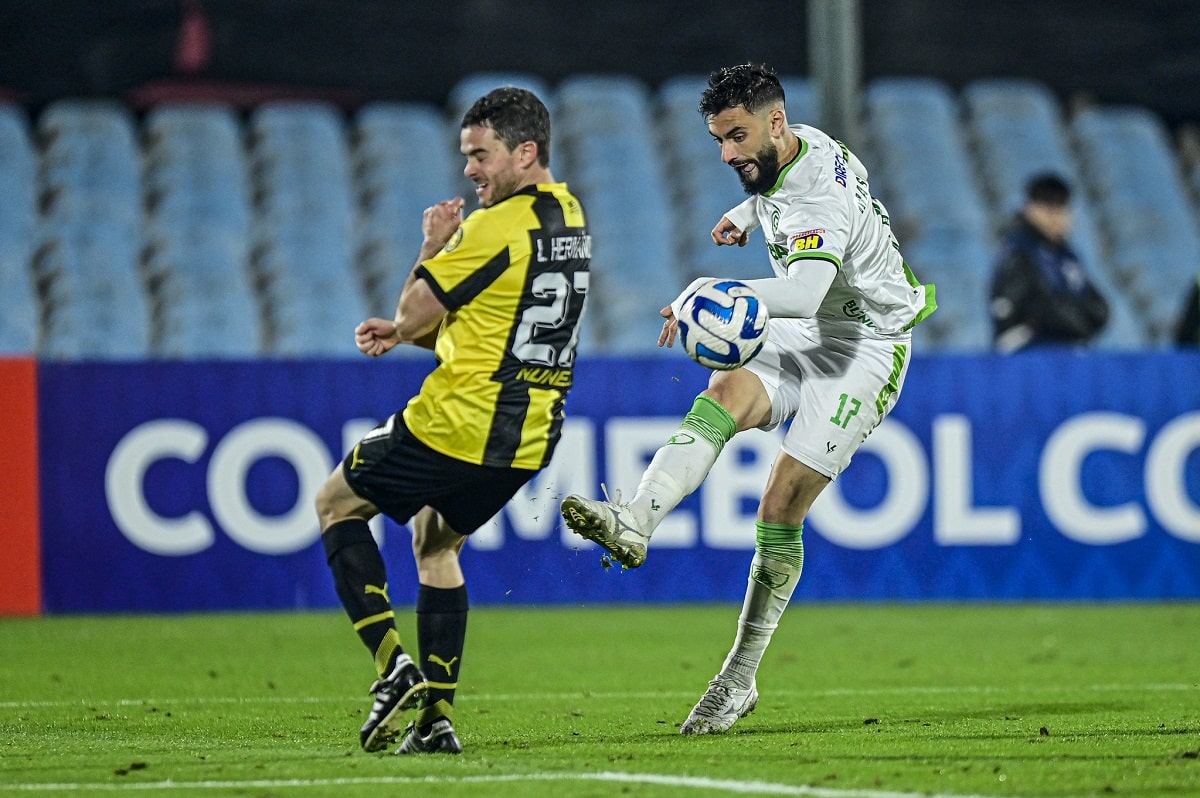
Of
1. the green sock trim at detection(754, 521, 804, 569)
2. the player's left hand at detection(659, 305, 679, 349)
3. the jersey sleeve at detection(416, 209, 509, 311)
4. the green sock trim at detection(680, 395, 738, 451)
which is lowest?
the green sock trim at detection(754, 521, 804, 569)

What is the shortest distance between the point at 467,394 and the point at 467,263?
1.28ft

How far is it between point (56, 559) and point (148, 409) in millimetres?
1031

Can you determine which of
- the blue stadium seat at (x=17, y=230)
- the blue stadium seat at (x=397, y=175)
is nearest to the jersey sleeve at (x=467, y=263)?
the blue stadium seat at (x=17, y=230)

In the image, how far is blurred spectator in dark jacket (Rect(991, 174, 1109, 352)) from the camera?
36.1 ft

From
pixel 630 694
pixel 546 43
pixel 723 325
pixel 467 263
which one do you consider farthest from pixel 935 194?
pixel 467 263

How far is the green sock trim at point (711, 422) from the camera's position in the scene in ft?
18.5

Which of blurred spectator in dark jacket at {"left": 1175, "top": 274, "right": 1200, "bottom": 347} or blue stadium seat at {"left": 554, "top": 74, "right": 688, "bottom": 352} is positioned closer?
blurred spectator in dark jacket at {"left": 1175, "top": 274, "right": 1200, "bottom": 347}

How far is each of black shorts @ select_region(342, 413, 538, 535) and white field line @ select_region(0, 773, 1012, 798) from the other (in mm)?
828

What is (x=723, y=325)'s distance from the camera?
200 inches

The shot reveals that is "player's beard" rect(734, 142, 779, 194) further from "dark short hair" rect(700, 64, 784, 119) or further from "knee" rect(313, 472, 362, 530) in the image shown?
"knee" rect(313, 472, 362, 530)

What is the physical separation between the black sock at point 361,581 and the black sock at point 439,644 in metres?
0.11

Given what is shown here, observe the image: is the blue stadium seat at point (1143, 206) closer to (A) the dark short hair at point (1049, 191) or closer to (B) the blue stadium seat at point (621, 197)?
(B) the blue stadium seat at point (621, 197)

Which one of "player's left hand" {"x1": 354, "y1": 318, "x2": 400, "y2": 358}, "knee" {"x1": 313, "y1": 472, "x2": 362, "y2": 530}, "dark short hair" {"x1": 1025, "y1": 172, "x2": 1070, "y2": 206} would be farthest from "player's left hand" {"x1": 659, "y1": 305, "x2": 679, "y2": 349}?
"dark short hair" {"x1": 1025, "y1": 172, "x2": 1070, "y2": 206}

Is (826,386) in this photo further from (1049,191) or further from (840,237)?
(1049,191)
